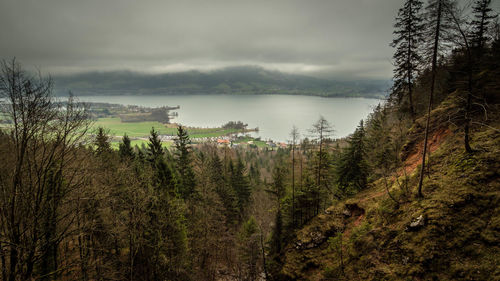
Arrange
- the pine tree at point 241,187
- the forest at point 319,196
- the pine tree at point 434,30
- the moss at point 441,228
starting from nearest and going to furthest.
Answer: the forest at point 319,196, the moss at point 441,228, the pine tree at point 434,30, the pine tree at point 241,187

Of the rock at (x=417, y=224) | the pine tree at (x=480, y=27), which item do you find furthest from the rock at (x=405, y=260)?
the pine tree at (x=480, y=27)

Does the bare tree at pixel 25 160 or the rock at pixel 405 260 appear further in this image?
the rock at pixel 405 260

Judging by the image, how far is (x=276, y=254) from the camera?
686 inches

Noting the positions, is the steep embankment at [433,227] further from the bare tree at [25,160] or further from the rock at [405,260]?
the bare tree at [25,160]

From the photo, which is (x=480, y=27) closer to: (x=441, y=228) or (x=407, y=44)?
(x=407, y=44)

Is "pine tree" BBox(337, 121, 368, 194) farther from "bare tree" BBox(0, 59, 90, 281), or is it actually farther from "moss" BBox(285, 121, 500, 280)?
"bare tree" BBox(0, 59, 90, 281)

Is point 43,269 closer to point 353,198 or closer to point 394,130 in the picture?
point 353,198

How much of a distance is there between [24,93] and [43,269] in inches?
364

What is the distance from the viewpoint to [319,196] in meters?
18.1

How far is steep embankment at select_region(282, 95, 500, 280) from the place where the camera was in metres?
7.67

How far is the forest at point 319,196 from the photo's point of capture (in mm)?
6668

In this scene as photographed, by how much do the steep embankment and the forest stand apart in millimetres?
51

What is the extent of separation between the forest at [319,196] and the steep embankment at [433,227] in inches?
2.0

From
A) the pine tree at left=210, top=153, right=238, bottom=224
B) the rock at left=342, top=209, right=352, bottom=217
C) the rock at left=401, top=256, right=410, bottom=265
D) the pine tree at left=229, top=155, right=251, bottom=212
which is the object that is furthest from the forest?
the pine tree at left=229, top=155, right=251, bottom=212
